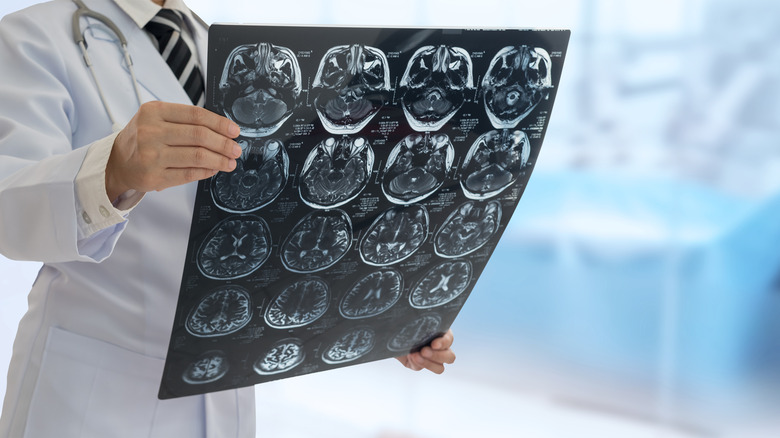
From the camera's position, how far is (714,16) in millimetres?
2391

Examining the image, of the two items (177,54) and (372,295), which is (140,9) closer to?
(177,54)

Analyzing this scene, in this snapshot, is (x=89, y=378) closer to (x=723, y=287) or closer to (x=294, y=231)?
(x=294, y=231)

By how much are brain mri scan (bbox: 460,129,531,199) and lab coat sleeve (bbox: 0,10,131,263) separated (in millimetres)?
391

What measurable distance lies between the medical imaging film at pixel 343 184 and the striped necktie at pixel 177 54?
1.01 ft

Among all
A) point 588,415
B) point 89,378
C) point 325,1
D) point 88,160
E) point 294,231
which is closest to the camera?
point 88,160

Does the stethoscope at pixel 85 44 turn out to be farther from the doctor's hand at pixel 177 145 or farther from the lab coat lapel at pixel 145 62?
the doctor's hand at pixel 177 145

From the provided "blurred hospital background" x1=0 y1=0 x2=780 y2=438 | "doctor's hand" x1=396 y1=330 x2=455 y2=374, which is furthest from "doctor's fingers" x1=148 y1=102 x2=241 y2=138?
"blurred hospital background" x1=0 y1=0 x2=780 y2=438

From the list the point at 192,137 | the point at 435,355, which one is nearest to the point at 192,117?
the point at 192,137

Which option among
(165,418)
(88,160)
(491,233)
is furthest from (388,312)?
(88,160)

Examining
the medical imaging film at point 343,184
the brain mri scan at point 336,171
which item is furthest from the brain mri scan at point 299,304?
the brain mri scan at point 336,171

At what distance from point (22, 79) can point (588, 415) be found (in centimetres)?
236

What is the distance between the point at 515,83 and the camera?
807 mm

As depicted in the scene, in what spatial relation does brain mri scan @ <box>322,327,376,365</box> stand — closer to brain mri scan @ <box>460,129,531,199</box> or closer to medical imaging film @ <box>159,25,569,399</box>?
medical imaging film @ <box>159,25,569,399</box>

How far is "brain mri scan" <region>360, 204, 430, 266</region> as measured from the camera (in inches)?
32.9
